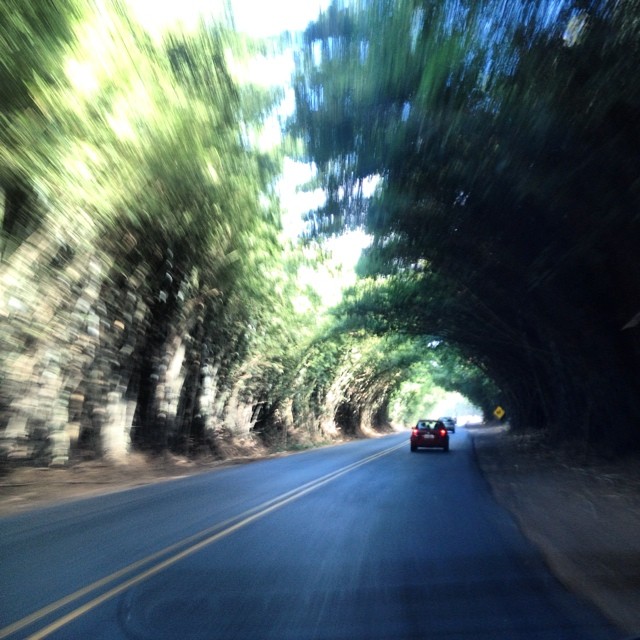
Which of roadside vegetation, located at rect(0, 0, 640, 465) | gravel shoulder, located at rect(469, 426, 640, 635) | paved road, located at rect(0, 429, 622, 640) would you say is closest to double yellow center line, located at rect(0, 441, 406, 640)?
paved road, located at rect(0, 429, 622, 640)

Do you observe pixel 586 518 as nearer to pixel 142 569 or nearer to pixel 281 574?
pixel 281 574

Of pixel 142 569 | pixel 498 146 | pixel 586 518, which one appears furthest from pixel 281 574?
pixel 498 146

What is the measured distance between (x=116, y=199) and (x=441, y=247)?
6858 mm

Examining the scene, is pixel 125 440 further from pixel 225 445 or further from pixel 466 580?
pixel 466 580

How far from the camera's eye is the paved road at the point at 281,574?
5164 millimetres

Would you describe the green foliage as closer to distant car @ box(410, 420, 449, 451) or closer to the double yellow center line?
the double yellow center line

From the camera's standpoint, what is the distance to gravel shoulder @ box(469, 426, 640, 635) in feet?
19.8

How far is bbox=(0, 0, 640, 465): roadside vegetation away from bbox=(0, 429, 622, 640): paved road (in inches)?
190

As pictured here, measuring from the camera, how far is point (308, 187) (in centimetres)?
1298

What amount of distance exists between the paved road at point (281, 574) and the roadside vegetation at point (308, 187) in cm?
481

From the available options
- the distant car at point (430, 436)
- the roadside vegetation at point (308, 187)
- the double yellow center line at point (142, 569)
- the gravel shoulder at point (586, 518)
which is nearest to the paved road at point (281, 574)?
the double yellow center line at point (142, 569)

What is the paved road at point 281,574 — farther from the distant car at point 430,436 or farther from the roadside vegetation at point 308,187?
the distant car at point 430,436

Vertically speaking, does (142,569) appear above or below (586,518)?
below

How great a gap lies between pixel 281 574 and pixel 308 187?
8.11m
